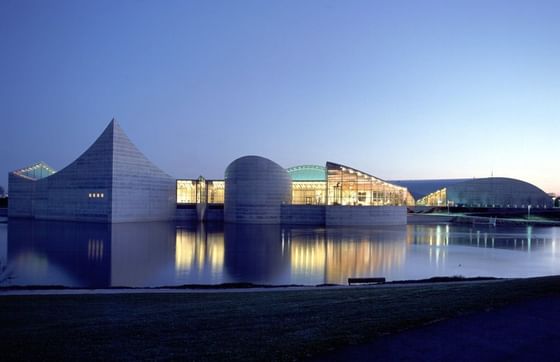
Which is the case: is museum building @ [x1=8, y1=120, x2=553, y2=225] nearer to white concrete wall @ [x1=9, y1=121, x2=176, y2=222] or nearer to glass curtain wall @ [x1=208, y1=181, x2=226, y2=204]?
white concrete wall @ [x1=9, y1=121, x2=176, y2=222]

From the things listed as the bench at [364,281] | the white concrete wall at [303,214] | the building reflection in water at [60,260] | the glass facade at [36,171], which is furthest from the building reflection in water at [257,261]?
the glass facade at [36,171]

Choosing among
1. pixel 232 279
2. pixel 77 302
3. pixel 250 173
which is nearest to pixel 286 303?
pixel 77 302

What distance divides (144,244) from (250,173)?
32.7m

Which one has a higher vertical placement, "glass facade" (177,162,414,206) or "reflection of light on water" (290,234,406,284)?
"glass facade" (177,162,414,206)

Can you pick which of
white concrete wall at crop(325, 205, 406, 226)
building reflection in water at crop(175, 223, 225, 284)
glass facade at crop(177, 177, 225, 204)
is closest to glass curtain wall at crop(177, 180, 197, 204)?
glass facade at crop(177, 177, 225, 204)

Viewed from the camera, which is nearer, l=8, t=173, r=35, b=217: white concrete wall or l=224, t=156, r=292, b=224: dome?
l=224, t=156, r=292, b=224: dome

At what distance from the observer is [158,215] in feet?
226

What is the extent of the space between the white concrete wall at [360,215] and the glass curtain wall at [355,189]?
2.97 meters

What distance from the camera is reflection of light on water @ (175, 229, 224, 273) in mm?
24641

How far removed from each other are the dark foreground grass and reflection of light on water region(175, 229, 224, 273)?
952cm

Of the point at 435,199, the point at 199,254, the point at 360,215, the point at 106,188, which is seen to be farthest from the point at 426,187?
the point at 199,254

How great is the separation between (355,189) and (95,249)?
43.1 metres

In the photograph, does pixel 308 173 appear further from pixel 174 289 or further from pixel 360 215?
pixel 174 289

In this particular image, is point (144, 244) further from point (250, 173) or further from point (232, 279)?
point (250, 173)
